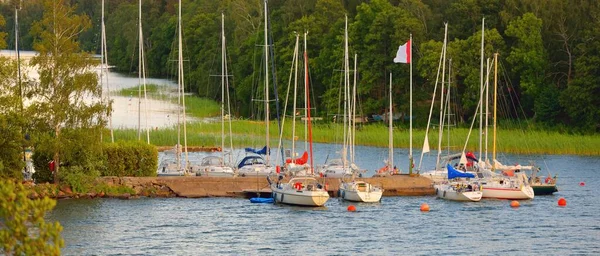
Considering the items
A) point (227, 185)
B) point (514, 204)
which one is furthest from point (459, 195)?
point (227, 185)

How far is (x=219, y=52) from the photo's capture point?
5118 inches

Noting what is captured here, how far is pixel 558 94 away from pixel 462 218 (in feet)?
155

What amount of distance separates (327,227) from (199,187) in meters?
10.2

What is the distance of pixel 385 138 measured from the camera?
90688mm

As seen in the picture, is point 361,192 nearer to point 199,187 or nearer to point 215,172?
point 199,187

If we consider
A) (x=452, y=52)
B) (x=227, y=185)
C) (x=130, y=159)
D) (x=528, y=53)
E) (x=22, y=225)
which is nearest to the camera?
(x=22, y=225)

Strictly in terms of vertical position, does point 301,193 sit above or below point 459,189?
above

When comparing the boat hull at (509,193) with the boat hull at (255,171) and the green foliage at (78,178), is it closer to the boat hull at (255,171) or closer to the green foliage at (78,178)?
the boat hull at (255,171)

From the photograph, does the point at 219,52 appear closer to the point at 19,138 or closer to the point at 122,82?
the point at 122,82

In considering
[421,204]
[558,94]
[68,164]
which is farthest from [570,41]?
[68,164]

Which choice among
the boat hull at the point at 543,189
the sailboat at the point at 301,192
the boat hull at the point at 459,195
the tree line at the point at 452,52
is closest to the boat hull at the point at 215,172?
the sailboat at the point at 301,192

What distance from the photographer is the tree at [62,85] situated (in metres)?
57.6

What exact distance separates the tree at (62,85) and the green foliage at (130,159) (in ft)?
5.78

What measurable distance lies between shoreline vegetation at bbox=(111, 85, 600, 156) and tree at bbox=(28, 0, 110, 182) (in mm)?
21928
